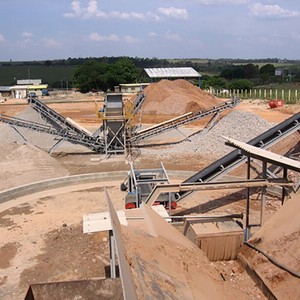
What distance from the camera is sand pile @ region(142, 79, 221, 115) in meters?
41.8

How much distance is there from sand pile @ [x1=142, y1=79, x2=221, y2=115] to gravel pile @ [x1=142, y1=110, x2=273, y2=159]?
46.1 ft

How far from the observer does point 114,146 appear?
79.4ft

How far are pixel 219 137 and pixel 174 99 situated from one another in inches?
737

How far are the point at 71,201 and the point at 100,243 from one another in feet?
14.6

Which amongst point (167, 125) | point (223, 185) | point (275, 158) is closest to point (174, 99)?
point (167, 125)

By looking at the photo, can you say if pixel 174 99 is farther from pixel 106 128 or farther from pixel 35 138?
pixel 106 128

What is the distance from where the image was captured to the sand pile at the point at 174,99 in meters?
41.8

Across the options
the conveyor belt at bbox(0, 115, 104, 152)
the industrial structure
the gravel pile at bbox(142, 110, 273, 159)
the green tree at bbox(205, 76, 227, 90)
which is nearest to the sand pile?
the gravel pile at bbox(142, 110, 273, 159)

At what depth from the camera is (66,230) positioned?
42.4 ft

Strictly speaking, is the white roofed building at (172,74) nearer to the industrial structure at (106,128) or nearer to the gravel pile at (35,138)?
the gravel pile at (35,138)

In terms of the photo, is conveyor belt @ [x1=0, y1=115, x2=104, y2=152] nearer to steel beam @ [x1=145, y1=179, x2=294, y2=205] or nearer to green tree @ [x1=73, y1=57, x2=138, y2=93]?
steel beam @ [x1=145, y1=179, x2=294, y2=205]

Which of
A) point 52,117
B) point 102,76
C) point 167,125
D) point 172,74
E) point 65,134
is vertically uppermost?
point 172,74

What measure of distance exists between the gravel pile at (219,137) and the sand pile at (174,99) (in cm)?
1405

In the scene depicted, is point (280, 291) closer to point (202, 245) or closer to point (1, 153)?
point (202, 245)
